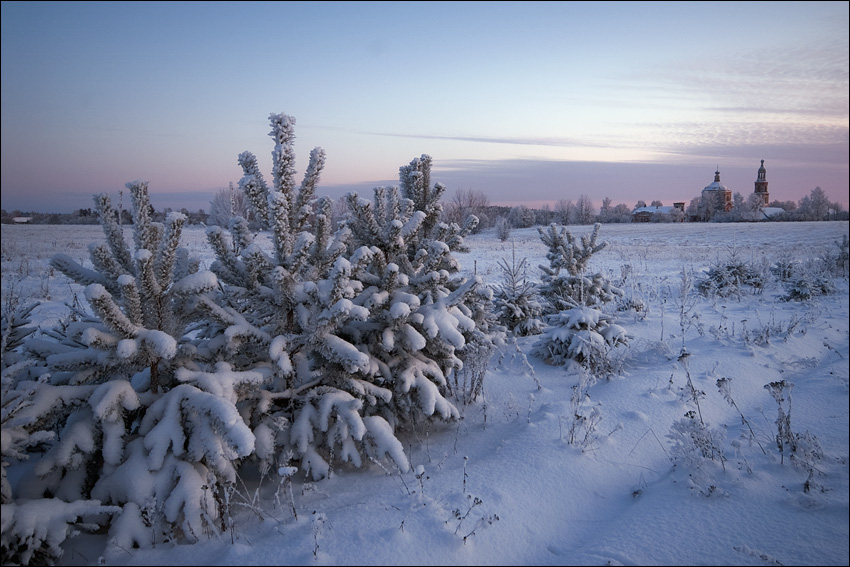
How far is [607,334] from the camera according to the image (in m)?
6.58

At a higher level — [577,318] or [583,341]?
[577,318]

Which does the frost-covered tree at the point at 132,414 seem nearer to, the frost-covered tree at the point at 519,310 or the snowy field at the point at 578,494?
the snowy field at the point at 578,494

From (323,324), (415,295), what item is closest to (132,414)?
(323,324)

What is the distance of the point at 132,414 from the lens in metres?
3.42

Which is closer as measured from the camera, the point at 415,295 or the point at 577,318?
Result: the point at 415,295

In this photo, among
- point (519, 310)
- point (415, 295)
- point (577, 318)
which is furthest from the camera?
point (519, 310)

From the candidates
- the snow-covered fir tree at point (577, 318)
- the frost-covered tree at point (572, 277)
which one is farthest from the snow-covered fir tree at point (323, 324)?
the frost-covered tree at point (572, 277)

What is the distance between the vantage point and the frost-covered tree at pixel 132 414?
2828 millimetres

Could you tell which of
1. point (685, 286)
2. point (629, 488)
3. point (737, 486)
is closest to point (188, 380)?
point (629, 488)

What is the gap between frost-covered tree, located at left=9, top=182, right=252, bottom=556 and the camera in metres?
2.83

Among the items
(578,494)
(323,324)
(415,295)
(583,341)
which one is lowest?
(578,494)

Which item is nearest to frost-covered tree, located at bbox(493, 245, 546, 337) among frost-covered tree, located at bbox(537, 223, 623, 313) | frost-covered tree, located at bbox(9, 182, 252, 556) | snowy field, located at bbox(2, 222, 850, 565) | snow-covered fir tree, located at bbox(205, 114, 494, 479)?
frost-covered tree, located at bbox(537, 223, 623, 313)

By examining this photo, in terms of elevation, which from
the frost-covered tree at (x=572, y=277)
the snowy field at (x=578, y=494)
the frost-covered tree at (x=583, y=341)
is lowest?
the snowy field at (x=578, y=494)

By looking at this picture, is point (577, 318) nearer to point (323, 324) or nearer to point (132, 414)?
point (323, 324)
